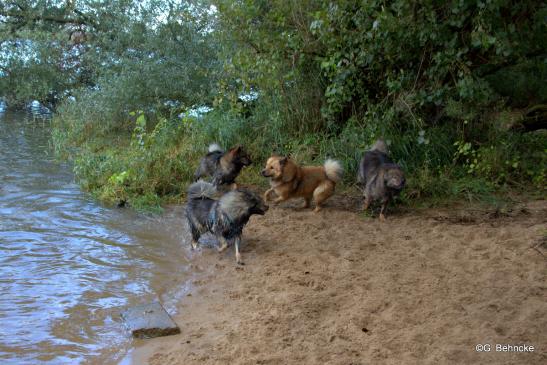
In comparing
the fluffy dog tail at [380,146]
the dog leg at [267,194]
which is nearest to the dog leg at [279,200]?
the dog leg at [267,194]

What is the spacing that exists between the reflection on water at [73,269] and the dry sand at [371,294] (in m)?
0.49

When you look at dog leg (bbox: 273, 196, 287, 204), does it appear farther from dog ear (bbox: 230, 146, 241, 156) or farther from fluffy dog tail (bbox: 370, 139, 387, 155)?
fluffy dog tail (bbox: 370, 139, 387, 155)

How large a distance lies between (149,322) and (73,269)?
6.03 ft

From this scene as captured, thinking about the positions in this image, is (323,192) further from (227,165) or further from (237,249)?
(237,249)

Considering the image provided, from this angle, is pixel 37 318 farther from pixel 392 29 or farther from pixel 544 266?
pixel 392 29

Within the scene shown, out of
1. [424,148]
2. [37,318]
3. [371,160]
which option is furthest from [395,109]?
[37,318]

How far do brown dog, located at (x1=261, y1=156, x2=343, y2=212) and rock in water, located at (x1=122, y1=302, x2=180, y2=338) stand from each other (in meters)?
3.51

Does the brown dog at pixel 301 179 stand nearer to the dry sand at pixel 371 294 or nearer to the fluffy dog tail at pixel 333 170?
the fluffy dog tail at pixel 333 170

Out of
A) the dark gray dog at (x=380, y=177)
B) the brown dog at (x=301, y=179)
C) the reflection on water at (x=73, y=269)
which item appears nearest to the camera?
the reflection on water at (x=73, y=269)

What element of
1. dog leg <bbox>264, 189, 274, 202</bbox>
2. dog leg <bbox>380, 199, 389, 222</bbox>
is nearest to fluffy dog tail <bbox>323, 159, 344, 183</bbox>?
dog leg <bbox>380, 199, 389, 222</bbox>

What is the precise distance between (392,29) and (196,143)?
4588mm

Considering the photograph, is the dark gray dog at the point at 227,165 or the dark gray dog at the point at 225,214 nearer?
the dark gray dog at the point at 225,214

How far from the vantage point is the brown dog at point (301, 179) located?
8.16 m

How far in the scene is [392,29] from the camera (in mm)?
7848
